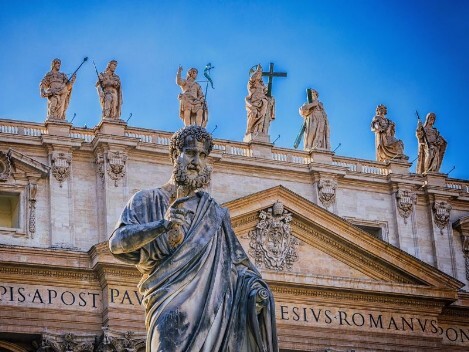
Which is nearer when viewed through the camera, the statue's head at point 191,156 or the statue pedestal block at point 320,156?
the statue's head at point 191,156

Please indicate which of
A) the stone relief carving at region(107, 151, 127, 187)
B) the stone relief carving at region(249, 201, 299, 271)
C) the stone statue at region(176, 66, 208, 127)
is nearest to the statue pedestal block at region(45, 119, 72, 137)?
the stone relief carving at region(107, 151, 127, 187)

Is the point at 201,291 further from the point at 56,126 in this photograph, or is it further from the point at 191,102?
the point at 191,102

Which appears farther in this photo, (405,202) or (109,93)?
(405,202)

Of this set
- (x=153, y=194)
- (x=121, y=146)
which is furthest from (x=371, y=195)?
(x=153, y=194)

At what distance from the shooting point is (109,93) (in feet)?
121

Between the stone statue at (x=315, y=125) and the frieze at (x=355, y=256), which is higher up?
the stone statue at (x=315, y=125)

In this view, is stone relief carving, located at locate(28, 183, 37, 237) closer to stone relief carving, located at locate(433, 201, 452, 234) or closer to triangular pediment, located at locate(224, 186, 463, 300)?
triangular pediment, located at locate(224, 186, 463, 300)

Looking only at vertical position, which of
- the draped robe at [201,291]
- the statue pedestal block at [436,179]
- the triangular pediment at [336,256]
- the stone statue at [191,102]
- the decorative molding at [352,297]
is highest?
the stone statue at [191,102]

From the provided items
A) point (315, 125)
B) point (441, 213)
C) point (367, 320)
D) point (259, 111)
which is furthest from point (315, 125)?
point (367, 320)

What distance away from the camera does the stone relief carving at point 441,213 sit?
40.5 meters

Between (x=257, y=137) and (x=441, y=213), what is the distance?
545 centimetres

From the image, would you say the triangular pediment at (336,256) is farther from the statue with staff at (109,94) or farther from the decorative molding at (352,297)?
the statue with staff at (109,94)

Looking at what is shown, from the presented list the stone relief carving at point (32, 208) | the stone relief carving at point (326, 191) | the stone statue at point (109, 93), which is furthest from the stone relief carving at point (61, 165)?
the stone relief carving at point (326, 191)

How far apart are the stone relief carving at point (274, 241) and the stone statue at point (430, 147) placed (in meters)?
5.18
